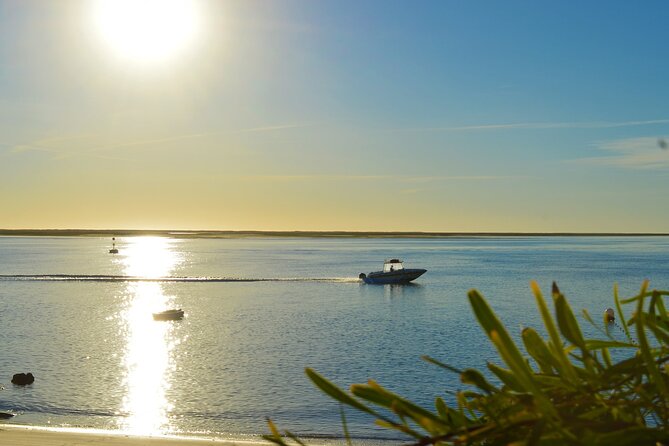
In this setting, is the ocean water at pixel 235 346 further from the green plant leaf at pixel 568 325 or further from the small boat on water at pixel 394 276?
the green plant leaf at pixel 568 325

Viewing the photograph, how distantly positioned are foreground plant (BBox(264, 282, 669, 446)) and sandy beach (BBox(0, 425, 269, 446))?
74.5 feet

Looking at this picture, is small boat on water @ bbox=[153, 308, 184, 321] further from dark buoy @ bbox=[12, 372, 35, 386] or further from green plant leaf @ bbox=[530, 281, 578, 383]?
green plant leaf @ bbox=[530, 281, 578, 383]

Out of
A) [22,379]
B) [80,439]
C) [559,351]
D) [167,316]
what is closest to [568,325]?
[559,351]

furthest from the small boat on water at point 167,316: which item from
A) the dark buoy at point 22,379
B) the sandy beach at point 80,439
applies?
the sandy beach at point 80,439

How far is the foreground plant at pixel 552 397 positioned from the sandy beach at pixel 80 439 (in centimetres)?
2271

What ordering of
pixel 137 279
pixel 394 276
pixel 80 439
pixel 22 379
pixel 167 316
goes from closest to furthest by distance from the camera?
pixel 80 439
pixel 22 379
pixel 167 316
pixel 394 276
pixel 137 279

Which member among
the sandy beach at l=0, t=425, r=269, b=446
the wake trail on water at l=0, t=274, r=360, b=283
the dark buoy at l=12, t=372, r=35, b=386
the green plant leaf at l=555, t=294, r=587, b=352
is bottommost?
the green plant leaf at l=555, t=294, r=587, b=352

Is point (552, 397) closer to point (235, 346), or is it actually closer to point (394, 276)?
point (235, 346)

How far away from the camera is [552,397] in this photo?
86 cm

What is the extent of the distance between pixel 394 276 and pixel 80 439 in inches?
2504

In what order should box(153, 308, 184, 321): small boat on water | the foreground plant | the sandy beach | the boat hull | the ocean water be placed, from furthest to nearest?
the boat hull < box(153, 308, 184, 321): small boat on water < the ocean water < the sandy beach < the foreground plant

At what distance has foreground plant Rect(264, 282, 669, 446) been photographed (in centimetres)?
76

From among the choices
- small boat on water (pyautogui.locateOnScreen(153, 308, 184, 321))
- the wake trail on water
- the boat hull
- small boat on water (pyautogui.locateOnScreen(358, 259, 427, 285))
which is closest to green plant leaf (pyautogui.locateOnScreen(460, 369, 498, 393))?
small boat on water (pyautogui.locateOnScreen(153, 308, 184, 321))

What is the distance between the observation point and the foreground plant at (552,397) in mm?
761
